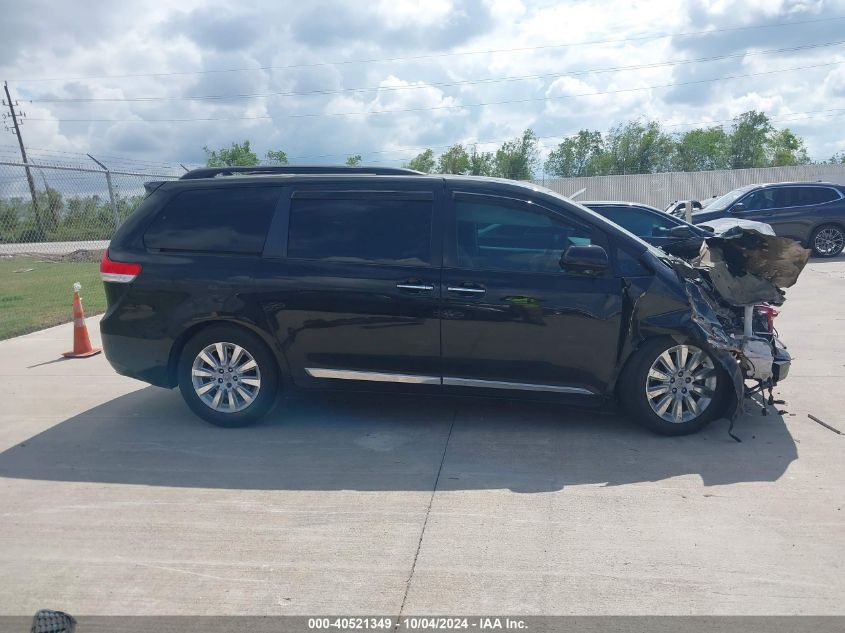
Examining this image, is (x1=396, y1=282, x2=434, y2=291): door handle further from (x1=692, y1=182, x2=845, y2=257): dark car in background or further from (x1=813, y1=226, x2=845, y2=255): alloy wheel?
(x1=813, y1=226, x2=845, y2=255): alloy wheel

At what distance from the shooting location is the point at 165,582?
3.61m

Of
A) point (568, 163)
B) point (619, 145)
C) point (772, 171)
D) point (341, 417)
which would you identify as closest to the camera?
point (341, 417)

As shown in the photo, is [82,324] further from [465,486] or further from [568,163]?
[568,163]

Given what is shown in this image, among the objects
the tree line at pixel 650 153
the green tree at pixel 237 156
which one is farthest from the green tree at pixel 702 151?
the green tree at pixel 237 156

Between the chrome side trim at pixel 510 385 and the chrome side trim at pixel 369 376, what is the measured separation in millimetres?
147

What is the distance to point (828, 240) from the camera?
1720 cm

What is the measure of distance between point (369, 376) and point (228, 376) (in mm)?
1132

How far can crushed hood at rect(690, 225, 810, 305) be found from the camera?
586cm

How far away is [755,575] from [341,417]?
11.3ft

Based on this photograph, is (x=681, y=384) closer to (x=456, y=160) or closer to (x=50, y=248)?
(x=50, y=248)

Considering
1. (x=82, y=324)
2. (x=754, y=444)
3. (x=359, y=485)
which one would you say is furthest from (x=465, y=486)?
(x=82, y=324)

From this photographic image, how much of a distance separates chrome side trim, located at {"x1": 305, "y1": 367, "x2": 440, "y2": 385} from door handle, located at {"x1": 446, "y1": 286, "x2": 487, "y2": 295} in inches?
27.3

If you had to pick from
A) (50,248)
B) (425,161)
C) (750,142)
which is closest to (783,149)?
(750,142)

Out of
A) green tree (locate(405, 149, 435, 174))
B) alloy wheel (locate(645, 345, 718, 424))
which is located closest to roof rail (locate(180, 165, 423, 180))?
alloy wheel (locate(645, 345, 718, 424))
